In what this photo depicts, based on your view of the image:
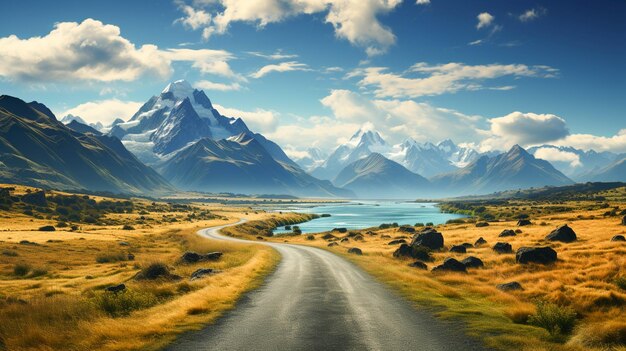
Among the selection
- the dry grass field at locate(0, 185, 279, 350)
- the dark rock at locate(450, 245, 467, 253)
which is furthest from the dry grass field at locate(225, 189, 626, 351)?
the dry grass field at locate(0, 185, 279, 350)

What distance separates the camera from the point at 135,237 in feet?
306

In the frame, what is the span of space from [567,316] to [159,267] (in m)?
26.8

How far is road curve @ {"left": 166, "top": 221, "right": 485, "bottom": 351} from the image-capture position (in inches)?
519

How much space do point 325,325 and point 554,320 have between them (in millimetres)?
8577

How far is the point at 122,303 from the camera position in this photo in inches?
733

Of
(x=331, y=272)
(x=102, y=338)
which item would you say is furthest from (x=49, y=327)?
(x=331, y=272)

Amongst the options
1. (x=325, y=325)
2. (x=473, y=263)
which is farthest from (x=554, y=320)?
(x=473, y=263)

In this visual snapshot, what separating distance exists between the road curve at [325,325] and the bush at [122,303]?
4.55 meters

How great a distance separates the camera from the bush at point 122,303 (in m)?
17.8

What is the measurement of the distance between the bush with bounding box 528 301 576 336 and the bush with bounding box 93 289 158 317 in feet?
55.6

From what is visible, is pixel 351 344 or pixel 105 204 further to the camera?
pixel 105 204

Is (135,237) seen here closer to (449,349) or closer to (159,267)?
(159,267)

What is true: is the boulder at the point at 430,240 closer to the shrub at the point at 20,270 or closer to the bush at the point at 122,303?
the bush at the point at 122,303

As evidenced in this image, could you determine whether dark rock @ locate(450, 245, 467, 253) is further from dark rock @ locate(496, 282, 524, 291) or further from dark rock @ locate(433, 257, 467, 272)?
dark rock @ locate(496, 282, 524, 291)
